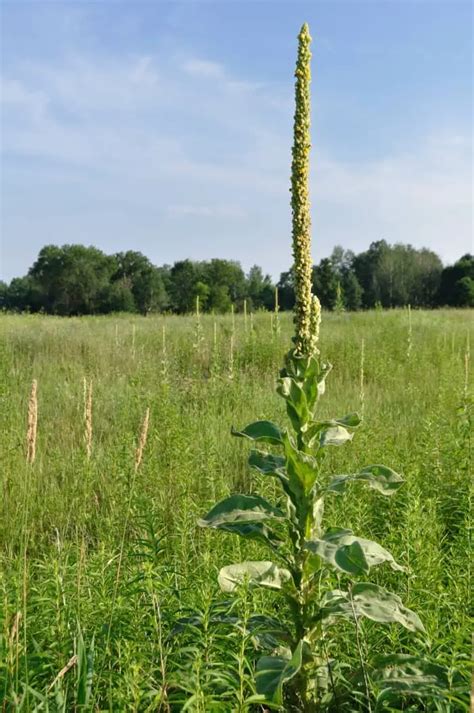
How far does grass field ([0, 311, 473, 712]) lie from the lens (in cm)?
193

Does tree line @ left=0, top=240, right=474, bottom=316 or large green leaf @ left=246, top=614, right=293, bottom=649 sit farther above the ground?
tree line @ left=0, top=240, right=474, bottom=316

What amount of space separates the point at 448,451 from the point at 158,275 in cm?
6609

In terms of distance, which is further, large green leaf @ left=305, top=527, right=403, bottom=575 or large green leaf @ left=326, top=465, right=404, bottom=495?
large green leaf @ left=326, top=465, right=404, bottom=495

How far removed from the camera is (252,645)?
87.0 inches

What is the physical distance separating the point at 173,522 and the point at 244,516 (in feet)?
6.22

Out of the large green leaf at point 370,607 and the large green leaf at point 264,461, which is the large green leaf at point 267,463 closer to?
the large green leaf at point 264,461

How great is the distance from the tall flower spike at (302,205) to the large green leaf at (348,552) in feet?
2.24

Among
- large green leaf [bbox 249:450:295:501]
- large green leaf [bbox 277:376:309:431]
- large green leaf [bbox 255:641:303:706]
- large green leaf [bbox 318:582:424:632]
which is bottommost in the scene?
large green leaf [bbox 255:641:303:706]

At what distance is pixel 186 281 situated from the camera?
2625 inches

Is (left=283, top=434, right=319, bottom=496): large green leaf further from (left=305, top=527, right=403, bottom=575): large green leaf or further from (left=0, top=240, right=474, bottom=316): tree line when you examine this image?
(left=0, top=240, right=474, bottom=316): tree line

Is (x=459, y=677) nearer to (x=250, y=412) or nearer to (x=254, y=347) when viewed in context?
(x=250, y=412)

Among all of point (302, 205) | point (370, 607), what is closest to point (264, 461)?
point (370, 607)

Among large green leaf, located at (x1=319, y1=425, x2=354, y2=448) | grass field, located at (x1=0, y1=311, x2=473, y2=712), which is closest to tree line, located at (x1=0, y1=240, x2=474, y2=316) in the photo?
grass field, located at (x1=0, y1=311, x2=473, y2=712)

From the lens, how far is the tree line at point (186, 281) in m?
60.0
